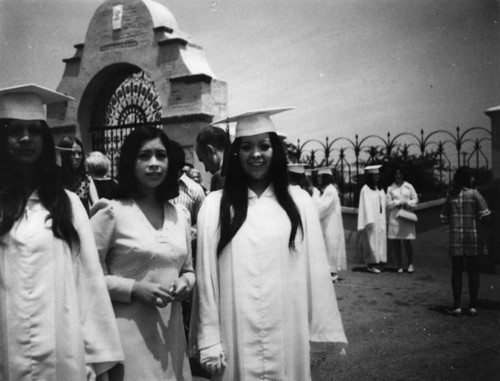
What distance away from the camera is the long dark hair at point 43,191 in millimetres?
2164

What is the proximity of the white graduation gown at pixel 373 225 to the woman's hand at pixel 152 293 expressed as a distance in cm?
856

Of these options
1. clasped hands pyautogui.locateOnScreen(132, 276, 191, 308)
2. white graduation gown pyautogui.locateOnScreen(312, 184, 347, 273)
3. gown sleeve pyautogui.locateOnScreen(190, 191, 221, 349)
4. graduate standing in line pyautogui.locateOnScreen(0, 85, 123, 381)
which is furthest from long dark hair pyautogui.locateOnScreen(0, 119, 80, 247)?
white graduation gown pyautogui.locateOnScreen(312, 184, 347, 273)

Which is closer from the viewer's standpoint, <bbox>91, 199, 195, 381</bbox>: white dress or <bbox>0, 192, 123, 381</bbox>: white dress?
<bbox>0, 192, 123, 381</bbox>: white dress

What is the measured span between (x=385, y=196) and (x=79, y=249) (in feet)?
30.9

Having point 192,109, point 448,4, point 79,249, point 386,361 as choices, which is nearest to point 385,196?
point 192,109

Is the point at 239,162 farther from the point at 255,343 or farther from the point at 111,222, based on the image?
the point at 255,343

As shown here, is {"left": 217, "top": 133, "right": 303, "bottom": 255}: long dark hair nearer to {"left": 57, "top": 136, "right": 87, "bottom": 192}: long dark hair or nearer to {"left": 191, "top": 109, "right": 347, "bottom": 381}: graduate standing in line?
{"left": 191, "top": 109, "right": 347, "bottom": 381}: graduate standing in line

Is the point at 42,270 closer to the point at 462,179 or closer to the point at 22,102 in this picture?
the point at 22,102

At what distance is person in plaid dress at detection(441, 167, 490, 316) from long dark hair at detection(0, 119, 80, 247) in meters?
5.65

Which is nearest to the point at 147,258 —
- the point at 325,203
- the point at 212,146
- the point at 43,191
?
the point at 43,191

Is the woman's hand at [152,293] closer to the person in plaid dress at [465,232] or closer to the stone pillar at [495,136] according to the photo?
the person in plaid dress at [465,232]

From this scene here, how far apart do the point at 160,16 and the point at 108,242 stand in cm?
937

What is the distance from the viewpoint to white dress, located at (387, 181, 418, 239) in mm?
10094

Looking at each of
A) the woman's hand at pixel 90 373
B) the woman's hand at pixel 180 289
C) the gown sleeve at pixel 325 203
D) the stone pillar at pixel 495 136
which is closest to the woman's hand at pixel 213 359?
the woman's hand at pixel 180 289
